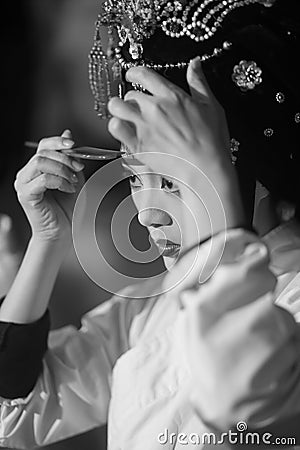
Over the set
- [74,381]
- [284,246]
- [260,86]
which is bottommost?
[74,381]

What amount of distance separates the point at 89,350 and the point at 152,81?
0.69 ft

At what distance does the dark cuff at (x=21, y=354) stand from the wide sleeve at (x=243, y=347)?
0.50 ft

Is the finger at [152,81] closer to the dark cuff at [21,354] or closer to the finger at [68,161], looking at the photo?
the finger at [68,161]

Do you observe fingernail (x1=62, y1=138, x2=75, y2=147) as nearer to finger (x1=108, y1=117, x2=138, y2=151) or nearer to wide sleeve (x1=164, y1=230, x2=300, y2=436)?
finger (x1=108, y1=117, x2=138, y2=151)

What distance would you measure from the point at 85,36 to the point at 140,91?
0.33 feet

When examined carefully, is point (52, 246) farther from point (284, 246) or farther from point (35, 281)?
point (284, 246)

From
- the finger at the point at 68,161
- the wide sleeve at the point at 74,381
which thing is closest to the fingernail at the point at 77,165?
the finger at the point at 68,161

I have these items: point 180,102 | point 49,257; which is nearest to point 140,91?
Result: point 180,102

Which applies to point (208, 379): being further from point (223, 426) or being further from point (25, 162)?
point (25, 162)

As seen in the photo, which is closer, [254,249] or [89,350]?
[254,249]

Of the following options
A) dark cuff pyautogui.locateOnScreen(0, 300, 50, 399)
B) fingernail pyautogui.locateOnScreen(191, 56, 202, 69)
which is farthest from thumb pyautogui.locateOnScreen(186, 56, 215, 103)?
dark cuff pyautogui.locateOnScreen(0, 300, 50, 399)

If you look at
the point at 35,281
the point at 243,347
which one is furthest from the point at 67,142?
the point at 243,347

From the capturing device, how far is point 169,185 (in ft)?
1.71

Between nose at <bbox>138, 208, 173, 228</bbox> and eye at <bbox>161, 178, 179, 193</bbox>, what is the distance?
2 centimetres
